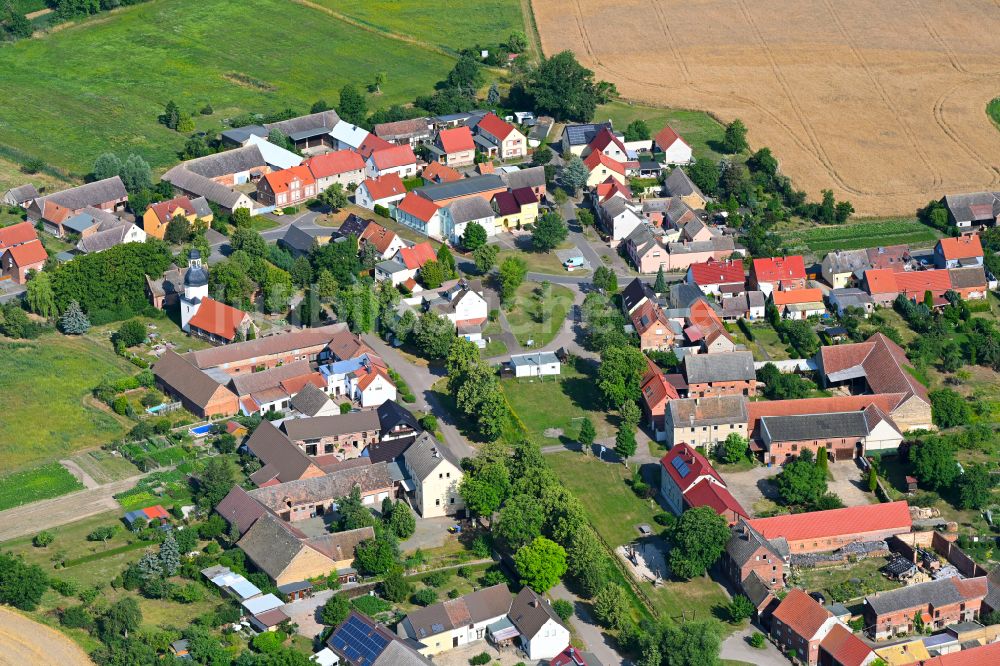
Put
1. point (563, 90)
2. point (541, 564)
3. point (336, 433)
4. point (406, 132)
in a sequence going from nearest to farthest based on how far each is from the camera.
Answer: point (541, 564) → point (336, 433) → point (406, 132) → point (563, 90)

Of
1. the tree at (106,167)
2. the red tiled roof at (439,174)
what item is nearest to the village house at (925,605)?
the red tiled roof at (439,174)

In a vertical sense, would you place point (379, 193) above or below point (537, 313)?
above

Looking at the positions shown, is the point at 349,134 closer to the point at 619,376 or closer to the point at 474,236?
the point at 474,236

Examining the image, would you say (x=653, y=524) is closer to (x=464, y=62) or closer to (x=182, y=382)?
(x=182, y=382)

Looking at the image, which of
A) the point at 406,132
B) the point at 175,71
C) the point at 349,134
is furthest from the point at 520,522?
the point at 175,71

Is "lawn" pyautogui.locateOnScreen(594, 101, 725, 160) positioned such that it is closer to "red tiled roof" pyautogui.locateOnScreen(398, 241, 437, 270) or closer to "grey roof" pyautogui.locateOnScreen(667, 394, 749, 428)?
"red tiled roof" pyautogui.locateOnScreen(398, 241, 437, 270)

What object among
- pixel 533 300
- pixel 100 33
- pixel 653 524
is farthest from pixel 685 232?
pixel 100 33

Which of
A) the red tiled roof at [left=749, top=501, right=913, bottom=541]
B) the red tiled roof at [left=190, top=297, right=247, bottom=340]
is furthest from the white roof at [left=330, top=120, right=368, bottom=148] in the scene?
the red tiled roof at [left=749, top=501, right=913, bottom=541]
